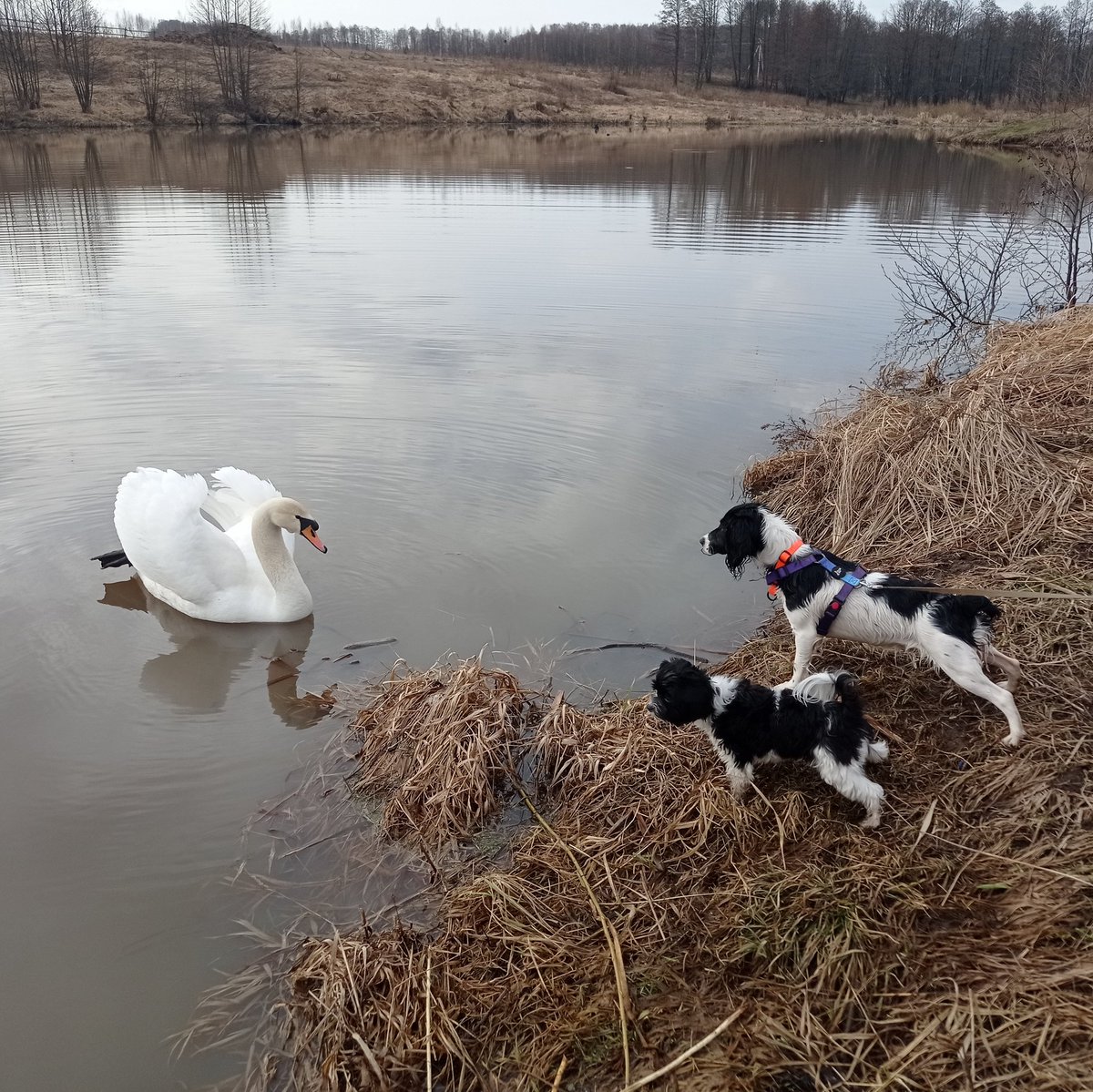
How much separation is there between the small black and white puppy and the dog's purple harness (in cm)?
55

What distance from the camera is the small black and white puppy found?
3.58m

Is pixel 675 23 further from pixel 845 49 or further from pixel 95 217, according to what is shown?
pixel 95 217

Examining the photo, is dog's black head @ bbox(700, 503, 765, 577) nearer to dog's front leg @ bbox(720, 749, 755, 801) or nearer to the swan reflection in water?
dog's front leg @ bbox(720, 749, 755, 801)

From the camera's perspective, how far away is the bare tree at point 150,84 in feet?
152

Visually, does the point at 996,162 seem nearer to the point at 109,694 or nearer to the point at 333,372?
the point at 333,372

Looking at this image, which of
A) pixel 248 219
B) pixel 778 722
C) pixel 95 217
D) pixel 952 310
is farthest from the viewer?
pixel 248 219

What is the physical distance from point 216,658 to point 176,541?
33.6 inches

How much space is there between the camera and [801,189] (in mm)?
27453

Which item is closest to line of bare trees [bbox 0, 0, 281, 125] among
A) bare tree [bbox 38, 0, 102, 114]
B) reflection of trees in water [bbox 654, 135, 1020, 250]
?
bare tree [bbox 38, 0, 102, 114]

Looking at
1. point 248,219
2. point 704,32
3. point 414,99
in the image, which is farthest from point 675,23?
point 248,219

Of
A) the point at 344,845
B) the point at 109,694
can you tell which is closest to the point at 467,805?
the point at 344,845

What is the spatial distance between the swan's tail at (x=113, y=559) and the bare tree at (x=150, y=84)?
4863cm

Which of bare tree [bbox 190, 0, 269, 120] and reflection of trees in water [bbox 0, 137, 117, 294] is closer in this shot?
reflection of trees in water [bbox 0, 137, 117, 294]

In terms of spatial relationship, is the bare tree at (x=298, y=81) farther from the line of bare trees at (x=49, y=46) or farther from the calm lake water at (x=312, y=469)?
the calm lake water at (x=312, y=469)
